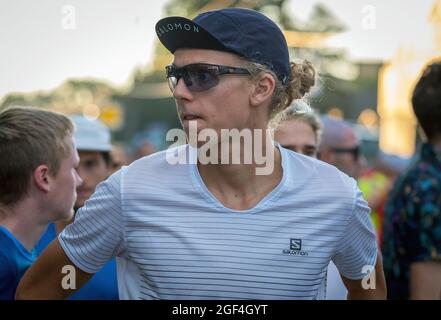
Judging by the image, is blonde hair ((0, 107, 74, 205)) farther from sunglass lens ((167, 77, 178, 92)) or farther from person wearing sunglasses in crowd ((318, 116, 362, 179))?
person wearing sunglasses in crowd ((318, 116, 362, 179))

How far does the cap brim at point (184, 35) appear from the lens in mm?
2850

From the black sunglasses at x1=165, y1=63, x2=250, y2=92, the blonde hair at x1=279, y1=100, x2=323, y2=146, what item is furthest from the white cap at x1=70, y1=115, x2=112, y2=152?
the black sunglasses at x1=165, y1=63, x2=250, y2=92

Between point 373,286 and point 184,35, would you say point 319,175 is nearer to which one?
point 373,286

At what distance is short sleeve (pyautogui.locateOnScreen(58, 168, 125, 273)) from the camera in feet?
9.30

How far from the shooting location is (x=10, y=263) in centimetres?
319

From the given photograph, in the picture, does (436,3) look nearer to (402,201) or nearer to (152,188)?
(402,201)

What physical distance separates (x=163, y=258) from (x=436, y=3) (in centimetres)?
407

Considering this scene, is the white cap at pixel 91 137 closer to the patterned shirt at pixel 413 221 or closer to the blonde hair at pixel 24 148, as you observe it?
the blonde hair at pixel 24 148

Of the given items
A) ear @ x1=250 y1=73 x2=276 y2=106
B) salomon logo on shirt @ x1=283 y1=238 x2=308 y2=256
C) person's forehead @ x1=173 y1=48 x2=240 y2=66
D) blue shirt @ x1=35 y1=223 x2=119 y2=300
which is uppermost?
person's forehead @ x1=173 y1=48 x2=240 y2=66

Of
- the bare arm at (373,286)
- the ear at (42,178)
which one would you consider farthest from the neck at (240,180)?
the ear at (42,178)

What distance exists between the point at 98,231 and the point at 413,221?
156 centimetres

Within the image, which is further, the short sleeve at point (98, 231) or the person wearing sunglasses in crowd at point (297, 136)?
the person wearing sunglasses in crowd at point (297, 136)

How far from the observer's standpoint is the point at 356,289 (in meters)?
3.22

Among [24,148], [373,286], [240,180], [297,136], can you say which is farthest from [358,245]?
[24,148]
